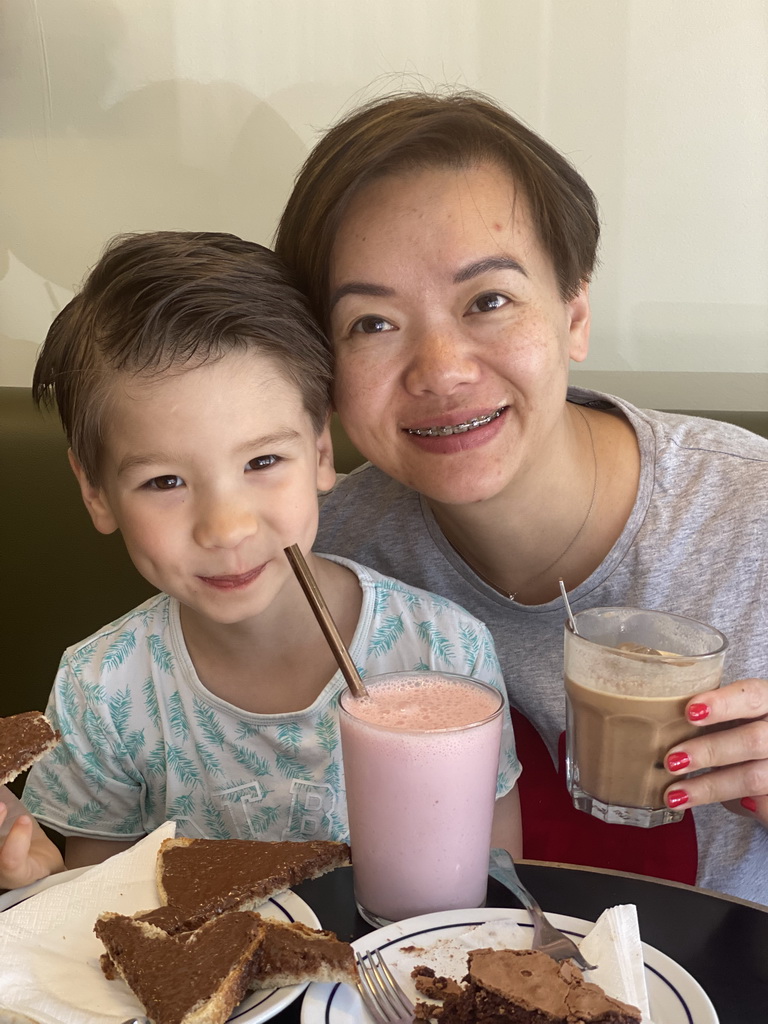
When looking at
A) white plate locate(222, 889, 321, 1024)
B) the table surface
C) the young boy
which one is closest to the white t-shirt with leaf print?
the young boy

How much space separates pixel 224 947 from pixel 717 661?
Answer: 2.12ft

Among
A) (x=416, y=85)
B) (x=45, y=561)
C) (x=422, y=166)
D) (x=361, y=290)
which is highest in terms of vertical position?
(x=416, y=85)

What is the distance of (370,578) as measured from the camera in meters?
1.69

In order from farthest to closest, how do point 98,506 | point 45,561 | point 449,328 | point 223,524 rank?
1. point 45,561
2. point 98,506
3. point 449,328
4. point 223,524

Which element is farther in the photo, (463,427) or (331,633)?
(463,427)

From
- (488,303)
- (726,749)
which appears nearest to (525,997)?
(726,749)

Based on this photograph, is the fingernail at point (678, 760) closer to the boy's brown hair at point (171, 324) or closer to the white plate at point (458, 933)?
the white plate at point (458, 933)

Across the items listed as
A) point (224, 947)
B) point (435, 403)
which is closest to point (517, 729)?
point (435, 403)

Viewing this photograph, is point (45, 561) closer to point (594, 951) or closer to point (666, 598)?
point (666, 598)

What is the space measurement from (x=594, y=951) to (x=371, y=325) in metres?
0.94

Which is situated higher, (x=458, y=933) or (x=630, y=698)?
(x=630, y=698)

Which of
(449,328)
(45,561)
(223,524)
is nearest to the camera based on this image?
(223,524)

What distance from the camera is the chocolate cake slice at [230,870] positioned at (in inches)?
41.9

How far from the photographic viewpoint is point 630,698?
3.96ft
